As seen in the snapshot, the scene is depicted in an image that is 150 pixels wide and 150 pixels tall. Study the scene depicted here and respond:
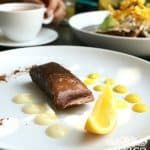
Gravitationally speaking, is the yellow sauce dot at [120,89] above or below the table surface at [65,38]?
above

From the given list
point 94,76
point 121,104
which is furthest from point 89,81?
point 121,104

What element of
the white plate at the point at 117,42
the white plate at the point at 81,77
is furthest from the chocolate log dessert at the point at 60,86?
the white plate at the point at 117,42

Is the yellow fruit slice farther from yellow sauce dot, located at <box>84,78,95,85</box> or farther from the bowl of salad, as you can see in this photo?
the bowl of salad

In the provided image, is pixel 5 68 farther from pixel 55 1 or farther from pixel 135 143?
pixel 55 1

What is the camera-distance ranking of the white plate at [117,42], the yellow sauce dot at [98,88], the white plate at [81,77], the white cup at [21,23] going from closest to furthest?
the white plate at [81,77] → the yellow sauce dot at [98,88] → the white plate at [117,42] → the white cup at [21,23]

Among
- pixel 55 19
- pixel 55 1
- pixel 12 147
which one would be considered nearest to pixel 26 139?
pixel 12 147

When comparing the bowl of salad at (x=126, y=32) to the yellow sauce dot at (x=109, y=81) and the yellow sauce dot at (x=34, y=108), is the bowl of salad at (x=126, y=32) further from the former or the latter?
the yellow sauce dot at (x=34, y=108)

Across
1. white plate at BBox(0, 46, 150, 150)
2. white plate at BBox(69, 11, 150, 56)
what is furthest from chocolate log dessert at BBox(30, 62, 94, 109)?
white plate at BBox(69, 11, 150, 56)

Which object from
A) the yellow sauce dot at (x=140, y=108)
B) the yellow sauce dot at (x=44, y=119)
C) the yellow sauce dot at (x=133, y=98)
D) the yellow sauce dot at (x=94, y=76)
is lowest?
the yellow sauce dot at (x=94, y=76)
